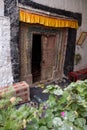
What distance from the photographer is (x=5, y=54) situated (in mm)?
5344

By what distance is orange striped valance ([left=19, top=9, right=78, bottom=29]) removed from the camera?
529 cm

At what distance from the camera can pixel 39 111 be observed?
1.62m

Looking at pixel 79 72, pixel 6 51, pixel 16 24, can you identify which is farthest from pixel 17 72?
pixel 79 72

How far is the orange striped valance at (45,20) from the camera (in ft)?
17.4

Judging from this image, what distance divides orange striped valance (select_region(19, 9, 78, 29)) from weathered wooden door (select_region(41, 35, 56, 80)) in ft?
1.66

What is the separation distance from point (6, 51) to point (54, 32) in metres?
1.89

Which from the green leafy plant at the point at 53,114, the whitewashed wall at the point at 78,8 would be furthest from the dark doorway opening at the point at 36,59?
the green leafy plant at the point at 53,114

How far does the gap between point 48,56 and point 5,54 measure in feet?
5.46

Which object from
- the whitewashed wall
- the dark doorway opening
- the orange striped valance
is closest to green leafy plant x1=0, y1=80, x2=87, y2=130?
the orange striped valance

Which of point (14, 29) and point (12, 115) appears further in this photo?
point (14, 29)

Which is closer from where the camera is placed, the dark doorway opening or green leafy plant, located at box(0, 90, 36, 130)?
green leafy plant, located at box(0, 90, 36, 130)

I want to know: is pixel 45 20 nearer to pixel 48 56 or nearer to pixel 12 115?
pixel 48 56

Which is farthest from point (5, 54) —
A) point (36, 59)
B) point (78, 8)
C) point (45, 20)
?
point (78, 8)

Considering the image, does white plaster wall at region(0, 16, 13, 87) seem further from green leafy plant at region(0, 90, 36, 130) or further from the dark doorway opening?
green leafy plant at region(0, 90, 36, 130)
